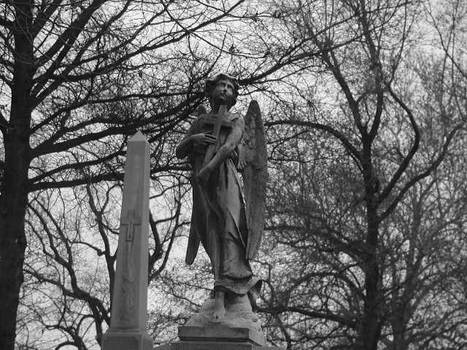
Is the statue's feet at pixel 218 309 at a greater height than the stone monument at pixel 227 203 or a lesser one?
lesser

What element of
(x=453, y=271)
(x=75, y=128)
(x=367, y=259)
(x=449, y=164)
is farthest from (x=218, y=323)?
(x=449, y=164)

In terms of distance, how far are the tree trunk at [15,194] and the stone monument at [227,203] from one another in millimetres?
3820

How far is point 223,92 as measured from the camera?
7840mm

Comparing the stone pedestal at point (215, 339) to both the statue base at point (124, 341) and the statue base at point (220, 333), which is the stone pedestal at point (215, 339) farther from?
the statue base at point (124, 341)

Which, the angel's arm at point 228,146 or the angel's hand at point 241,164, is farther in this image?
the angel's hand at point 241,164

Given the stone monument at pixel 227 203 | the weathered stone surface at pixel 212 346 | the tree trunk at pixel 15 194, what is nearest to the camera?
the weathered stone surface at pixel 212 346

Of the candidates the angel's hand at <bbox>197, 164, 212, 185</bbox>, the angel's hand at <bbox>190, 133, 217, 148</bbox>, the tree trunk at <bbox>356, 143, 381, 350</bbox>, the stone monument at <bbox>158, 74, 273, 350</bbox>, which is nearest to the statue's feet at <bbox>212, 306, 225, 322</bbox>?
the stone monument at <bbox>158, 74, 273, 350</bbox>

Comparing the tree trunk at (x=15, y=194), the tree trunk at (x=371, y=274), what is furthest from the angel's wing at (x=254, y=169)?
the tree trunk at (x=371, y=274)

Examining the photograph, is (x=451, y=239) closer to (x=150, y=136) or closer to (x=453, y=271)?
(x=453, y=271)

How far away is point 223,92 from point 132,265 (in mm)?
1782

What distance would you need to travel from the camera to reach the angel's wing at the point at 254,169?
777cm

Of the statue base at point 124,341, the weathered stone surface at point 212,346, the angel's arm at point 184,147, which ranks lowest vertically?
the weathered stone surface at point 212,346

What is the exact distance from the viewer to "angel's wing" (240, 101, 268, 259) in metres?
7.77

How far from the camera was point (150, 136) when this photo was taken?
43.0 feet
